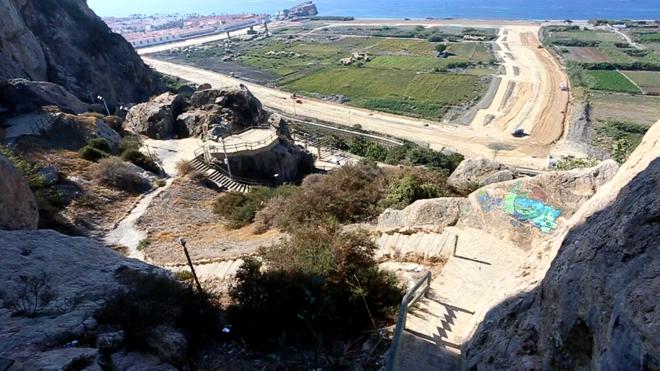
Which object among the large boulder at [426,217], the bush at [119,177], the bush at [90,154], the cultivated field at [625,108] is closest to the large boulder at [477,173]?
the large boulder at [426,217]

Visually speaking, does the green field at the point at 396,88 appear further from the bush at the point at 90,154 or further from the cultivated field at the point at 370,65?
the bush at the point at 90,154

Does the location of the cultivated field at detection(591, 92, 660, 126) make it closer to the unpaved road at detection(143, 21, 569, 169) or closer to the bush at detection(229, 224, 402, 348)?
the unpaved road at detection(143, 21, 569, 169)

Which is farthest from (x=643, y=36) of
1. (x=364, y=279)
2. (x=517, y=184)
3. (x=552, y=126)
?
(x=364, y=279)

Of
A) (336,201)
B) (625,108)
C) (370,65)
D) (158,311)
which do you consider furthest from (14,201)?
(370,65)

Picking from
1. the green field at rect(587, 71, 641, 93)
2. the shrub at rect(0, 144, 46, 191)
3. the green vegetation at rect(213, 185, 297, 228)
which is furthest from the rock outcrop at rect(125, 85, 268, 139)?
the green field at rect(587, 71, 641, 93)

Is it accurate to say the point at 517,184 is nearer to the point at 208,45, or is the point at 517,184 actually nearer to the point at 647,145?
the point at 647,145
